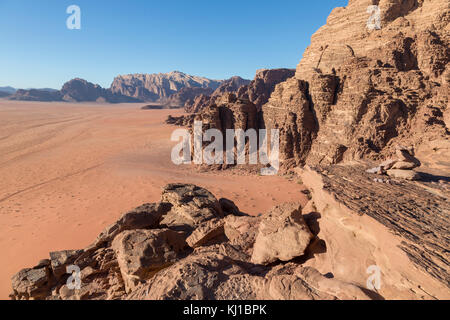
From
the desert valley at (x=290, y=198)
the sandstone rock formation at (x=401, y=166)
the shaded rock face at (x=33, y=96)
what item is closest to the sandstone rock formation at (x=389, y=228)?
the desert valley at (x=290, y=198)

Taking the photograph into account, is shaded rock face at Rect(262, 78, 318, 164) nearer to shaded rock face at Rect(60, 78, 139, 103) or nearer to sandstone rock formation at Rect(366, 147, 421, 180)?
sandstone rock formation at Rect(366, 147, 421, 180)

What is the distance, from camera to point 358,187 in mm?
4613

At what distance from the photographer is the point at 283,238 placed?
13.3ft

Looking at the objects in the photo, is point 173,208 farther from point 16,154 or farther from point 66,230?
point 16,154

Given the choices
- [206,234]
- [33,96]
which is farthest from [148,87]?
[206,234]

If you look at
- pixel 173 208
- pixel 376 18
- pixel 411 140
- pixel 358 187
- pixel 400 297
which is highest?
pixel 376 18

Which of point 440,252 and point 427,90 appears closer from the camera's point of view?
point 440,252

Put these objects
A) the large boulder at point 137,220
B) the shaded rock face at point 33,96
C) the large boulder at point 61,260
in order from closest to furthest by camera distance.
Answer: the large boulder at point 61,260 → the large boulder at point 137,220 → the shaded rock face at point 33,96

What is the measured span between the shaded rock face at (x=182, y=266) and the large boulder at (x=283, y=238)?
23 mm

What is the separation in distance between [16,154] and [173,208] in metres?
22.5

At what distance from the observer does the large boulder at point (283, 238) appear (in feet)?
12.8

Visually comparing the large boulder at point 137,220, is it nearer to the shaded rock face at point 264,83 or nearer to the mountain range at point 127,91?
the shaded rock face at point 264,83

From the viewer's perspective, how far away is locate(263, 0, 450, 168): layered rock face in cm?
1026
